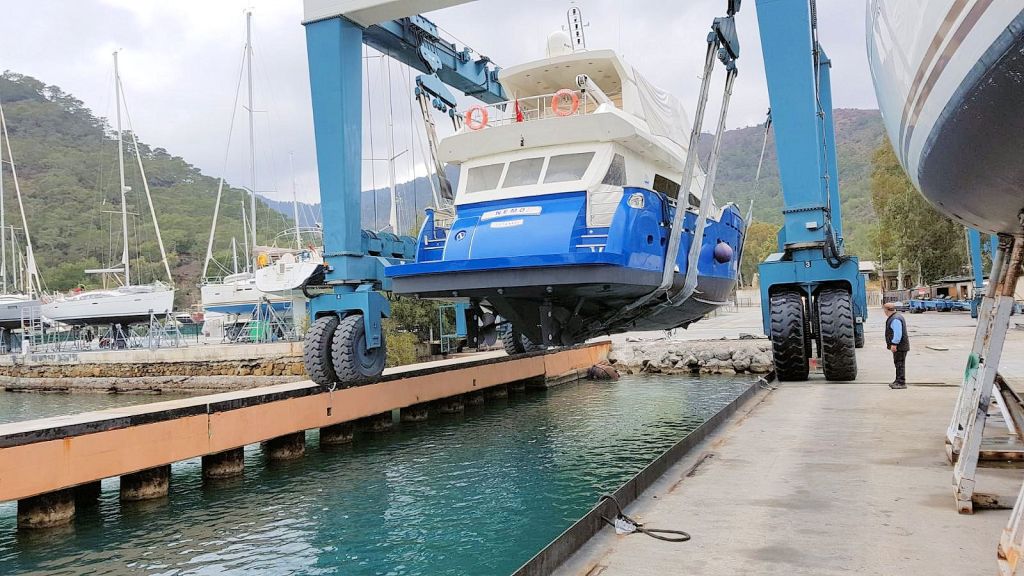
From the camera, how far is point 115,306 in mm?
33781

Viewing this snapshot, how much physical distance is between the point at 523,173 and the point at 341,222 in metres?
3.29

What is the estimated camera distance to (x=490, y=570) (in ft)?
20.0

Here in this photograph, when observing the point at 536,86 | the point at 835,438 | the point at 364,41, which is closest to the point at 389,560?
the point at 835,438

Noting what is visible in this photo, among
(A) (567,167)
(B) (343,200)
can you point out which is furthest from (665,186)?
(B) (343,200)

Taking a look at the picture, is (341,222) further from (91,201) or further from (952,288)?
(91,201)

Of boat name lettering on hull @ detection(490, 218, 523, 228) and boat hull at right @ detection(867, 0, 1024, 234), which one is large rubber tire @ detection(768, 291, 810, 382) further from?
boat hull at right @ detection(867, 0, 1024, 234)

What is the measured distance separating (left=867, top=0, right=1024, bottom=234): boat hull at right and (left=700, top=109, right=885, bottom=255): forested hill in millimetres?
88339

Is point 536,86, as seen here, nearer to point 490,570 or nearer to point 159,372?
point 490,570

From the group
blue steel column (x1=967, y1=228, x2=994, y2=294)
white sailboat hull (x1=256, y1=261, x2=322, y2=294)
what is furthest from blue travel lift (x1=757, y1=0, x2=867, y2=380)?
white sailboat hull (x1=256, y1=261, x2=322, y2=294)

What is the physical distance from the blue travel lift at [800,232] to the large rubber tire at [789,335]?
1 cm

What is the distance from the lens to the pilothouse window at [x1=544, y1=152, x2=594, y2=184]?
912 cm

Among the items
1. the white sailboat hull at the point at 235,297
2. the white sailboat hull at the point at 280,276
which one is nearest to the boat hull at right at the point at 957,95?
the white sailboat hull at the point at 280,276

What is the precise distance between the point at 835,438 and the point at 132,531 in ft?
25.6

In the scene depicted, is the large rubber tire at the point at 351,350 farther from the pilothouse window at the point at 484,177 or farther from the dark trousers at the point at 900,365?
the dark trousers at the point at 900,365
